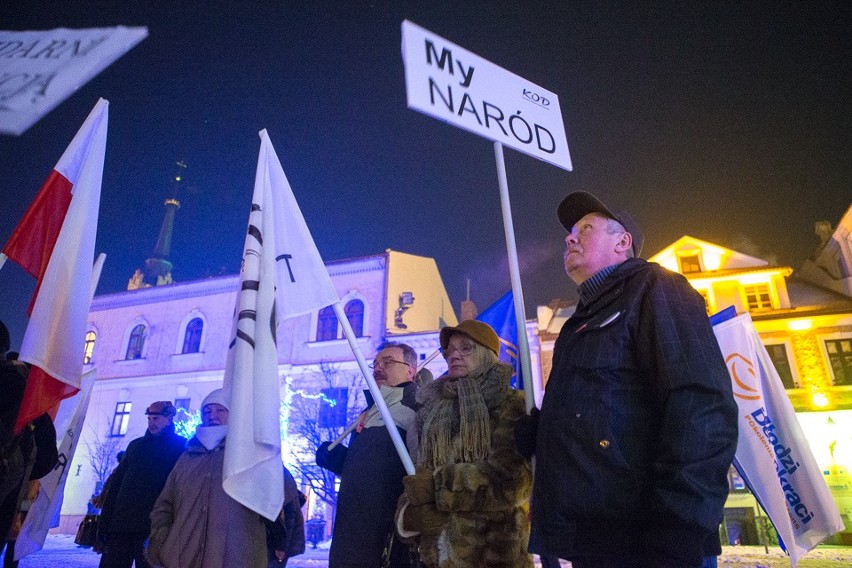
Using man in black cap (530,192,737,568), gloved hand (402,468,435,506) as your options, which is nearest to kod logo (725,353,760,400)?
gloved hand (402,468,435,506)

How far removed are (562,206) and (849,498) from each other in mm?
22521

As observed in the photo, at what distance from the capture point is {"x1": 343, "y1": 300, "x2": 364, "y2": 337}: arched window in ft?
81.8

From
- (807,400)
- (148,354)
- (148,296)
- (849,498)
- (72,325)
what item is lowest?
(849,498)

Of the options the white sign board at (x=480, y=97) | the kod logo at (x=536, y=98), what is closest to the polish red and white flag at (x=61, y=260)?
the white sign board at (x=480, y=97)

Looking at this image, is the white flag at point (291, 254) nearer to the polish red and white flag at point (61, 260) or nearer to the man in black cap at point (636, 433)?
the polish red and white flag at point (61, 260)

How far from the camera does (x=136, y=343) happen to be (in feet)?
94.8

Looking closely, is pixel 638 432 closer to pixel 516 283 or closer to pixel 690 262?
pixel 516 283

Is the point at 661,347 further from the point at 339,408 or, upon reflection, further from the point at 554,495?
the point at 339,408

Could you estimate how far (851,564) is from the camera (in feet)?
42.0

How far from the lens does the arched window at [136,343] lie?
28.6m

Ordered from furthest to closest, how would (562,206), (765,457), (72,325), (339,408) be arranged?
(339,408), (765,457), (72,325), (562,206)

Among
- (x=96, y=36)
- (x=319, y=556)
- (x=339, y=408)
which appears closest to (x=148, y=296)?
(x=339, y=408)

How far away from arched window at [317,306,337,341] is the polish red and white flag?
2029 centimetres

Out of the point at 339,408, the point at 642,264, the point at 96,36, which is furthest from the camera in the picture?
the point at 339,408
